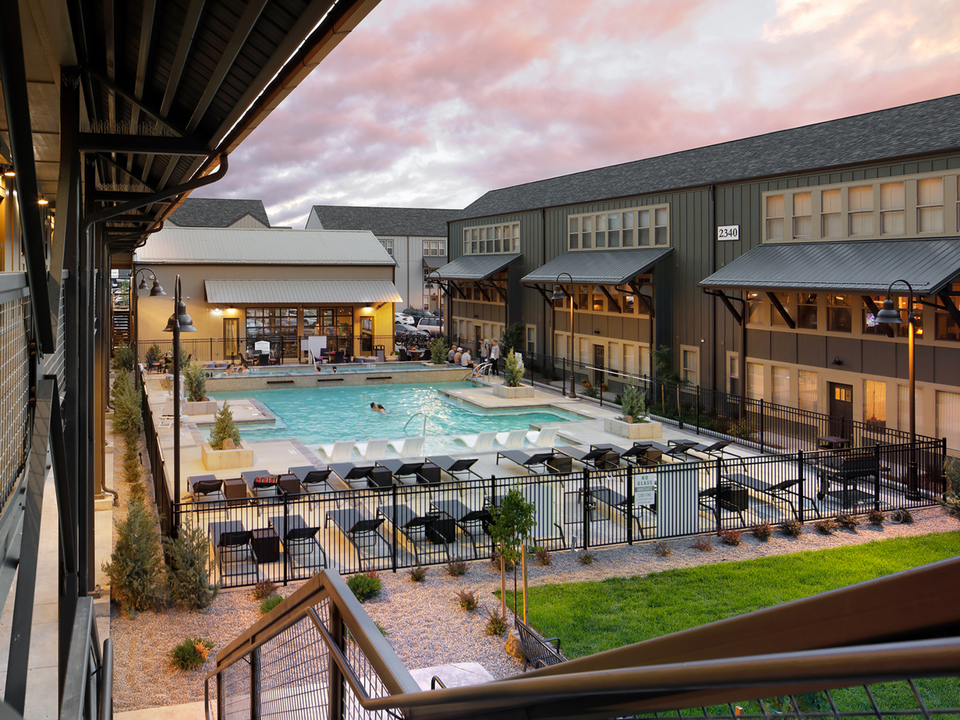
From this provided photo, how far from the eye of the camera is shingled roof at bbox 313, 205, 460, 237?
80.0 m

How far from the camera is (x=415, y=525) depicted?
14602 mm

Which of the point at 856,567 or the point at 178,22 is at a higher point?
the point at 178,22

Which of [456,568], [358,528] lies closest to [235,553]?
[358,528]

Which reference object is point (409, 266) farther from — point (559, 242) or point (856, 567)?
point (856, 567)

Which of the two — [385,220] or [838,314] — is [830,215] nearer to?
[838,314]

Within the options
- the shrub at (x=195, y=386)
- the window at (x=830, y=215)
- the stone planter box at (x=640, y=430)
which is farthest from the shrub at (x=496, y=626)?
the shrub at (x=195, y=386)

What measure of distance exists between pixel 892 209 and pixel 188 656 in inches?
856

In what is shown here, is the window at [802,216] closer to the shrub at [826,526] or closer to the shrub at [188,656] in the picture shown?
the shrub at [826,526]

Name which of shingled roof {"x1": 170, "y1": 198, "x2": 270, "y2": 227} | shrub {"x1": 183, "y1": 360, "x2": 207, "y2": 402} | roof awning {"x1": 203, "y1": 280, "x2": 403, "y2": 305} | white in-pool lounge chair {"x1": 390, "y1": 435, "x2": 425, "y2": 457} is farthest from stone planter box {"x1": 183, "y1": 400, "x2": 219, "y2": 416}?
shingled roof {"x1": 170, "y1": 198, "x2": 270, "y2": 227}

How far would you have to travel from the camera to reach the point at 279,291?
45500 millimetres

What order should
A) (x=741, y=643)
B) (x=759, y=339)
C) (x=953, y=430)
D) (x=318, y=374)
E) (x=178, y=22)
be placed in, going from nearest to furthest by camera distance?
(x=741, y=643) → (x=178, y=22) → (x=953, y=430) → (x=759, y=339) → (x=318, y=374)

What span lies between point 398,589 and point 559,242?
97.1ft

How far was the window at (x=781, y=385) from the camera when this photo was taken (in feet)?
86.1

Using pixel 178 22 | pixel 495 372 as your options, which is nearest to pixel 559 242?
pixel 495 372
